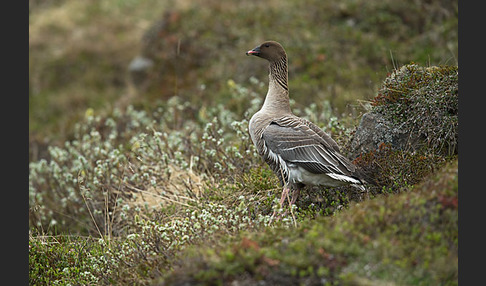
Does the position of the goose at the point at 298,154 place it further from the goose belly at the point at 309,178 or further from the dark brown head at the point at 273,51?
the dark brown head at the point at 273,51

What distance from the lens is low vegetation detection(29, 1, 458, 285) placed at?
14.0 feet

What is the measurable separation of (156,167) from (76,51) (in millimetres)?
14175

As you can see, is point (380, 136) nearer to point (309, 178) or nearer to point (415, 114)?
point (415, 114)

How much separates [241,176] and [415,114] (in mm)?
2738

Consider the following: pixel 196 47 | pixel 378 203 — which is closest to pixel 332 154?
pixel 378 203

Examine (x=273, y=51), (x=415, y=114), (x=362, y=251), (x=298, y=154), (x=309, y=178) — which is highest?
(x=273, y=51)

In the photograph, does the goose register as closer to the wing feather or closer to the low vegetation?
the wing feather

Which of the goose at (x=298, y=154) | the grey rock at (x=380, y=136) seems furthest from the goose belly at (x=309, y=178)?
the grey rock at (x=380, y=136)

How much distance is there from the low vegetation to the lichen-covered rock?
0.10 ft

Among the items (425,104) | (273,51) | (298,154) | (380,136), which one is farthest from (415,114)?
(273,51)

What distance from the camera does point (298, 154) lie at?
20.2ft

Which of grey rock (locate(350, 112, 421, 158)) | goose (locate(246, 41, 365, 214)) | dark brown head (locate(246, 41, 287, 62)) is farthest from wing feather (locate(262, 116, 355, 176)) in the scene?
dark brown head (locate(246, 41, 287, 62))

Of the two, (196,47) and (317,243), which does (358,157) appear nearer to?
(317,243)

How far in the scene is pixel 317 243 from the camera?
4289 millimetres
